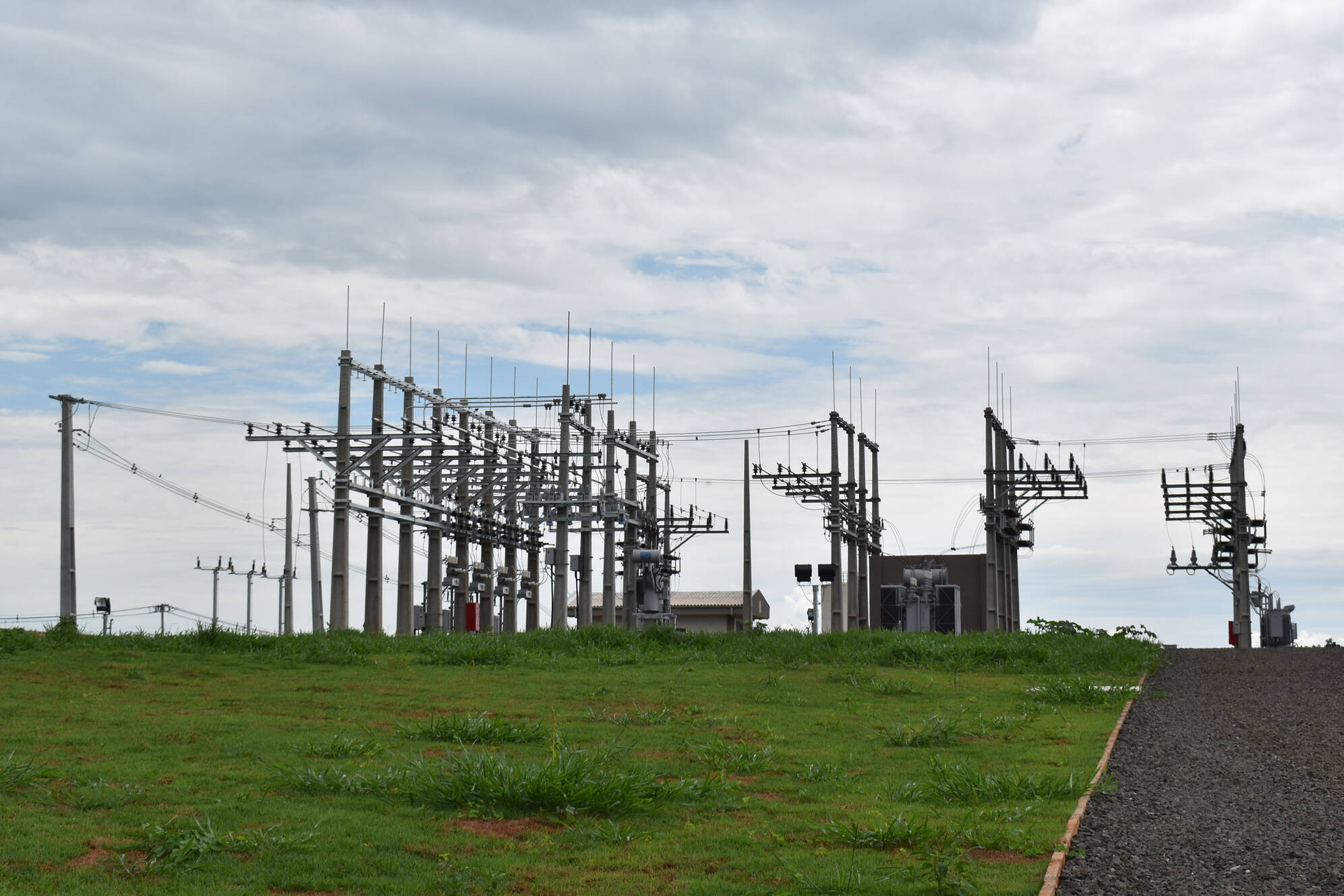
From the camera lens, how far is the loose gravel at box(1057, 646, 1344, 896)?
31.2 feet

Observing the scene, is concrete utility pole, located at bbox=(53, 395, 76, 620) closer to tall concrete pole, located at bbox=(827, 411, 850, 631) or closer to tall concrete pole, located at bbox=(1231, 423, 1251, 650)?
tall concrete pole, located at bbox=(827, 411, 850, 631)

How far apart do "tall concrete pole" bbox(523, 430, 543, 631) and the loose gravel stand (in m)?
33.5

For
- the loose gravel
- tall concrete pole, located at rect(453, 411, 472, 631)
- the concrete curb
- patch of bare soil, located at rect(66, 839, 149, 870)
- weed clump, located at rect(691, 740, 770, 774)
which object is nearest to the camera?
the concrete curb

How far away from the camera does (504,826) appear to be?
10547mm

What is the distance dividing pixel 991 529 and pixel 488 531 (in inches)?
868

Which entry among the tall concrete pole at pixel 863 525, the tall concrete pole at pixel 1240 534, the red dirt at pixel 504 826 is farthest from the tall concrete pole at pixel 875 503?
the red dirt at pixel 504 826

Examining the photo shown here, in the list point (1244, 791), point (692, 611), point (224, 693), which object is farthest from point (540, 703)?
point (692, 611)

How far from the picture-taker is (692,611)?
87.9 m

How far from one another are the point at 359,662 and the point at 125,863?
16.2 m

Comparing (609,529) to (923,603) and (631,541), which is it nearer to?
(631,541)

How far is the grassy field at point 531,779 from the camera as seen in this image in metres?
9.11

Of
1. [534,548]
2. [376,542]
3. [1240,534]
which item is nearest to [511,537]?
[534,548]

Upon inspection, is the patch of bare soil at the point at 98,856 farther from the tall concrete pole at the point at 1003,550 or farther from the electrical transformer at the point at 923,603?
the electrical transformer at the point at 923,603

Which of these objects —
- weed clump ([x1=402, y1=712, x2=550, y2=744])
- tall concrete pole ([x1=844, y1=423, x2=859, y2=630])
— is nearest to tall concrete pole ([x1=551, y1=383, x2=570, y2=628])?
tall concrete pole ([x1=844, y1=423, x2=859, y2=630])
